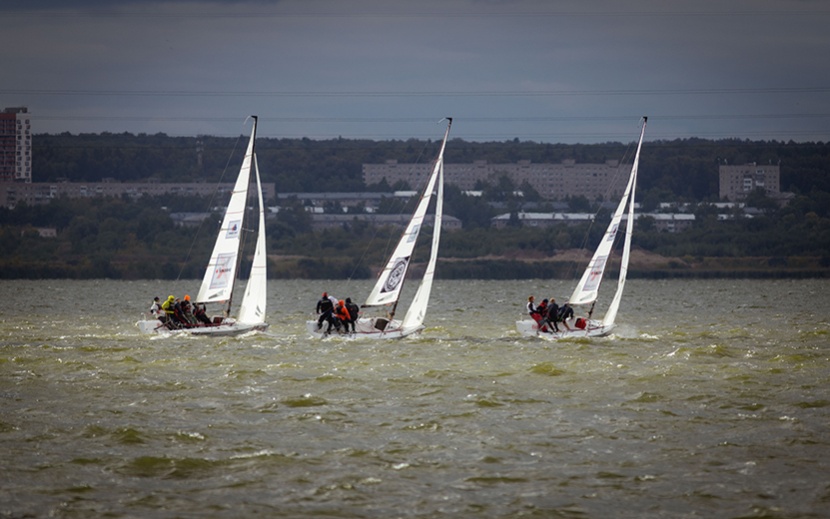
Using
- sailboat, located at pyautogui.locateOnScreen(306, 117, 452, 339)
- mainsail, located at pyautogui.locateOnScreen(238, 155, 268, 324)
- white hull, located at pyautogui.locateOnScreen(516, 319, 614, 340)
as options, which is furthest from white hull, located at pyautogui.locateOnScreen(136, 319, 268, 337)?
white hull, located at pyautogui.locateOnScreen(516, 319, 614, 340)

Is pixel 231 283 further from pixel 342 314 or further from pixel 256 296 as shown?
pixel 342 314

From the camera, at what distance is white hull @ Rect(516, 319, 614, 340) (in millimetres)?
45719

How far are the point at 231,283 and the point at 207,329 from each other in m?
1.94

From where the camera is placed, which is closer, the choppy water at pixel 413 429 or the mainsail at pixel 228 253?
the choppy water at pixel 413 429

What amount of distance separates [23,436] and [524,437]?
9.44 meters

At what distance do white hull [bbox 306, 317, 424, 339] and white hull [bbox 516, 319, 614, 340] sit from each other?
396cm

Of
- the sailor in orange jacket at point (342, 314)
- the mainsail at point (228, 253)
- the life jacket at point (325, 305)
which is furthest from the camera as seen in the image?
the mainsail at point (228, 253)

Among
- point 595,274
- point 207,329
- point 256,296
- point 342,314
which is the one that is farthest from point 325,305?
point 595,274

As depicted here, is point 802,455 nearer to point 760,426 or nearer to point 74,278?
point 760,426

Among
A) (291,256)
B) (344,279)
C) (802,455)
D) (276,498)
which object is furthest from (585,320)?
(291,256)

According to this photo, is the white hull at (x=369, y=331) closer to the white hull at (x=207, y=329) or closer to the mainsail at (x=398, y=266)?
the mainsail at (x=398, y=266)

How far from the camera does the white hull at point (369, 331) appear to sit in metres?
44.3

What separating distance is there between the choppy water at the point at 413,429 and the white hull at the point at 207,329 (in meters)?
0.92

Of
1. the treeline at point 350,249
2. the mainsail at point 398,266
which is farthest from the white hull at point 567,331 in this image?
the treeline at point 350,249
